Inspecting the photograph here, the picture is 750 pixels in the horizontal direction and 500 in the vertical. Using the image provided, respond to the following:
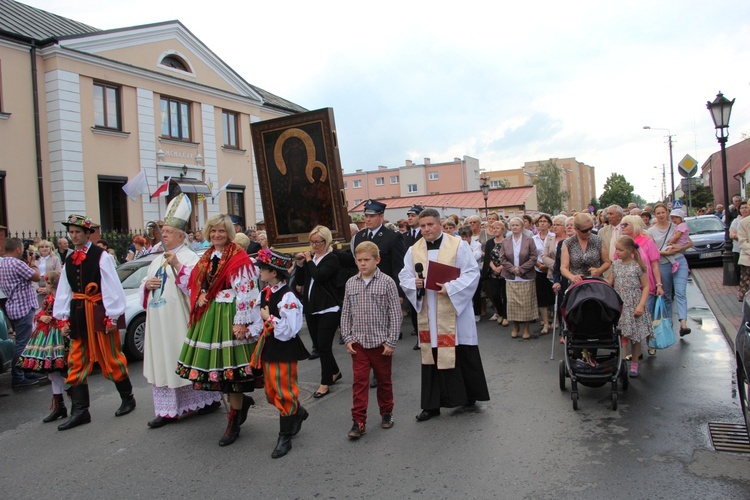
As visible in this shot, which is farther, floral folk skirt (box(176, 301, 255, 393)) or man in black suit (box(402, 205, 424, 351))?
man in black suit (box(402, 205, 424, 351))

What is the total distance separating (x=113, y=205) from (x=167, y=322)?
1629 cm

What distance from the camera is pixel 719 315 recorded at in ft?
31.5

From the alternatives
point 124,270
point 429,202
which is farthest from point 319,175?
point 429,202

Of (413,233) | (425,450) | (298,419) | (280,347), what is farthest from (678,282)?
(280,347)

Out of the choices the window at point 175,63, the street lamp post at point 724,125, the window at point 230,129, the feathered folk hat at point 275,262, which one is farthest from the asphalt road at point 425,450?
the window at point 230,129

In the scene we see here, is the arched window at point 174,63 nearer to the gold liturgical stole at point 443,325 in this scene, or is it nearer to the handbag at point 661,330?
the gold liturgical stole at point 443,325

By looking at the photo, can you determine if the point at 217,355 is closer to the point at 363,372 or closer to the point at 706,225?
the point at 363,372

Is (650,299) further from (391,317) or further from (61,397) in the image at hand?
(61,397)

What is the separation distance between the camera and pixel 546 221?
32.8 ft

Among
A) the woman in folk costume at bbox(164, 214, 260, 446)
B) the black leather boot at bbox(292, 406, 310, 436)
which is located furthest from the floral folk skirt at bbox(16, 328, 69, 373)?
the black leather boot at bbox(292, 406, 310, 436)

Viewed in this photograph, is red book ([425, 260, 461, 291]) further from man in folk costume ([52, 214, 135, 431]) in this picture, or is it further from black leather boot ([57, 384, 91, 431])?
black leather boot ([57, 384, 91, 431])

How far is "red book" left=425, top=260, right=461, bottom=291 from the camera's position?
5320 mm

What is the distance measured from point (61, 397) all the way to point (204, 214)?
→ 685 inches

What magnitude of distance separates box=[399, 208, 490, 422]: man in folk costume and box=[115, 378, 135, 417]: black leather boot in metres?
3.03
